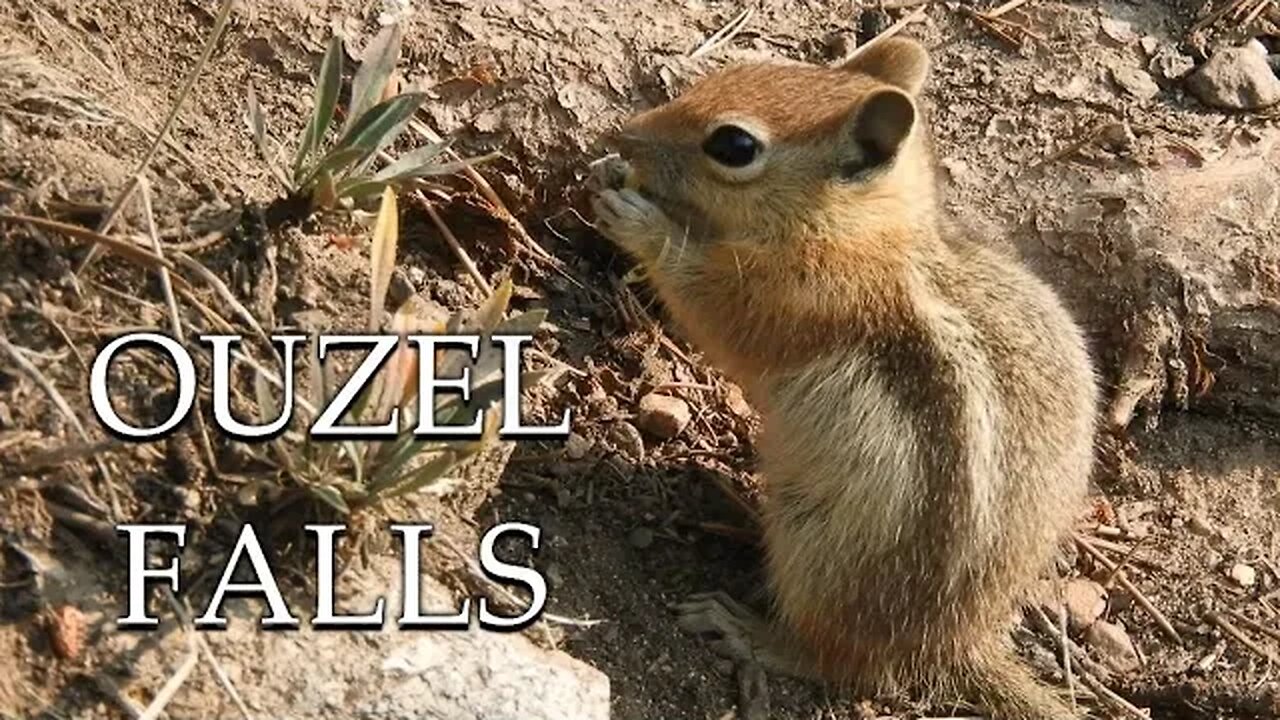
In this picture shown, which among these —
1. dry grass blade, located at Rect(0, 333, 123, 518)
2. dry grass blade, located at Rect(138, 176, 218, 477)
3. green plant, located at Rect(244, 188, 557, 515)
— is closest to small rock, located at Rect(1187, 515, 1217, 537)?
green plant, located at Rect(244, 188, 557, 515)

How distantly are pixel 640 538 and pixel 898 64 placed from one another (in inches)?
55.6

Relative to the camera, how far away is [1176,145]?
5.35m

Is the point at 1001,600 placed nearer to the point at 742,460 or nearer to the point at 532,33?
the point at 742,460

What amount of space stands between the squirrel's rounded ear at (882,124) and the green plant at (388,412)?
3.21 ft

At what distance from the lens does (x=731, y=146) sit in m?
4.11

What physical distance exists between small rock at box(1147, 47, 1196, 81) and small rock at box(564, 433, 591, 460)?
239cm

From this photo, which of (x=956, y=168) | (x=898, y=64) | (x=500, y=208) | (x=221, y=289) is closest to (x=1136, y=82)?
(x=956, y=168)

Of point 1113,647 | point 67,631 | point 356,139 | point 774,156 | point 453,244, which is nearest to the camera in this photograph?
point 67,631

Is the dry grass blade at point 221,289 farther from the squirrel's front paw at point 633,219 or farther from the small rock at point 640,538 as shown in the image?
the small rock at point 640,538

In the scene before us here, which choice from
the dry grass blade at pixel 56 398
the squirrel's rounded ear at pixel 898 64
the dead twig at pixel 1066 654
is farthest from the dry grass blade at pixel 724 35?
the dry grass blade at pixel 56 398

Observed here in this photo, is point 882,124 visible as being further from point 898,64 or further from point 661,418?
point 661,418

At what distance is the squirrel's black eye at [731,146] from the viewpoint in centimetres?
409

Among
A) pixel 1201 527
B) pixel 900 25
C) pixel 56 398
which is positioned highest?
pixel 900 25

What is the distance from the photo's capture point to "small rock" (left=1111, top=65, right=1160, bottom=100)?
17.9ft
